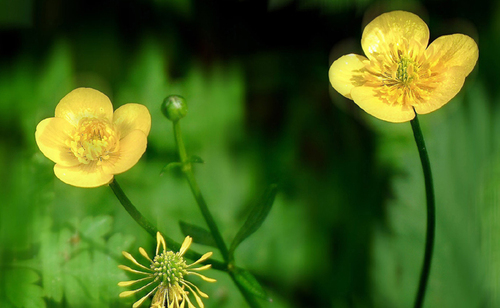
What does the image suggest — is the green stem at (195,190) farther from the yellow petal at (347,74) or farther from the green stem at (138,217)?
the yellow petal at (347,74)

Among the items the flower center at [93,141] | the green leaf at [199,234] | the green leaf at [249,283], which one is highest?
the flower center at [93,141]

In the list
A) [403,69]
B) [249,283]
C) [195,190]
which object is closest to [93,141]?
[195,190]

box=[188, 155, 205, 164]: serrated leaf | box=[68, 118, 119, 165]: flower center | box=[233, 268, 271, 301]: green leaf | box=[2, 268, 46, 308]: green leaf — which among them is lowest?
box=[233, 268, 271, 301]: green leaf

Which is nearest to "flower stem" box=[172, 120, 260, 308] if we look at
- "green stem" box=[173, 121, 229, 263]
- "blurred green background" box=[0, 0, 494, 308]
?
"green stem" box=[173, 121, 229, 263]

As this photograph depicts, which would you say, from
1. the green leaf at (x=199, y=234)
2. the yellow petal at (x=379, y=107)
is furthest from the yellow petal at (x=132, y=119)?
the yellow petal at (x=379, y=107)

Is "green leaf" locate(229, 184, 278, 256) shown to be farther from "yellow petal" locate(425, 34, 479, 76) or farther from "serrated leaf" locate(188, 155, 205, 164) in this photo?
"yellow petal" locate(425, 34, 479, 76)

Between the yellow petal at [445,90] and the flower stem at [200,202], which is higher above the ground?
the yellow petal at [445,90]
